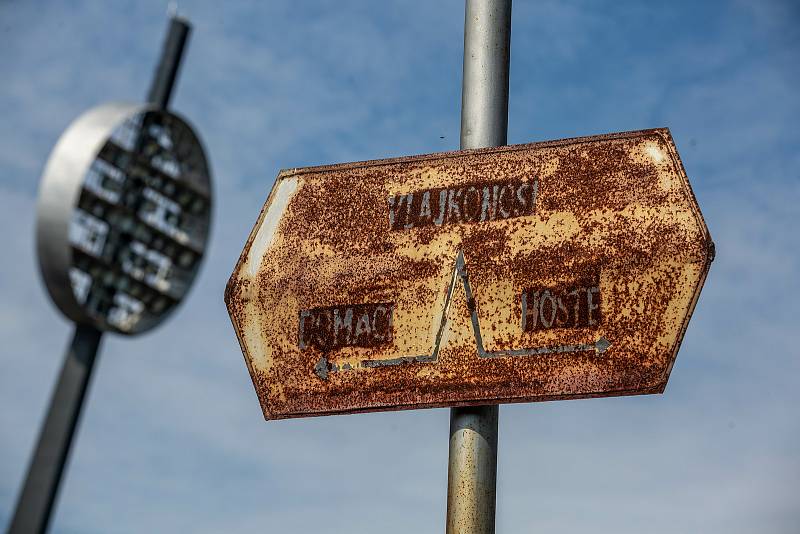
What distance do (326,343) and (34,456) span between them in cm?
195

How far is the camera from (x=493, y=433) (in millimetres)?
4383

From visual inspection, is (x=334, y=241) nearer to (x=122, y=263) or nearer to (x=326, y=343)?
(x=326, y=343)

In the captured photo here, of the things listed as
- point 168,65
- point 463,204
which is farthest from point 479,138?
point 168,65

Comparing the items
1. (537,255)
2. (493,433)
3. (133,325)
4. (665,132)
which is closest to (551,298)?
(537,255)

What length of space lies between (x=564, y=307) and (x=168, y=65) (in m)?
1.92

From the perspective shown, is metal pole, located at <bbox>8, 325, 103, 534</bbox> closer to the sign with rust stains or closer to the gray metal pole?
the gray metal pole

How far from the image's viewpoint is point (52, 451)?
9.27 ft

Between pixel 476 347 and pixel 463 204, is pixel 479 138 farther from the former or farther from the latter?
pixel 476 347

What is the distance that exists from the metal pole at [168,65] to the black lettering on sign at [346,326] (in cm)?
172

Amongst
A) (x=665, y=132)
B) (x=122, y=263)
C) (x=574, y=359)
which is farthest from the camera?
(x=665, y=132)

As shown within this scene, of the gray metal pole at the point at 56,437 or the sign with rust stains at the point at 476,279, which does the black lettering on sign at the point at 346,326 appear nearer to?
the sign with rust stains at the point at 476,279

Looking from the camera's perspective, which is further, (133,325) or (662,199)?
(662,199)

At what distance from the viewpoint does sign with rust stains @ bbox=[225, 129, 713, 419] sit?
4.29 meters

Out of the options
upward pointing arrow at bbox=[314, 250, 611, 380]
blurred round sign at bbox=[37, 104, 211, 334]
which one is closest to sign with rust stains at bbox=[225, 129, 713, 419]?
upward pointing arrow at bbox=[314, 250, 611, 380]
